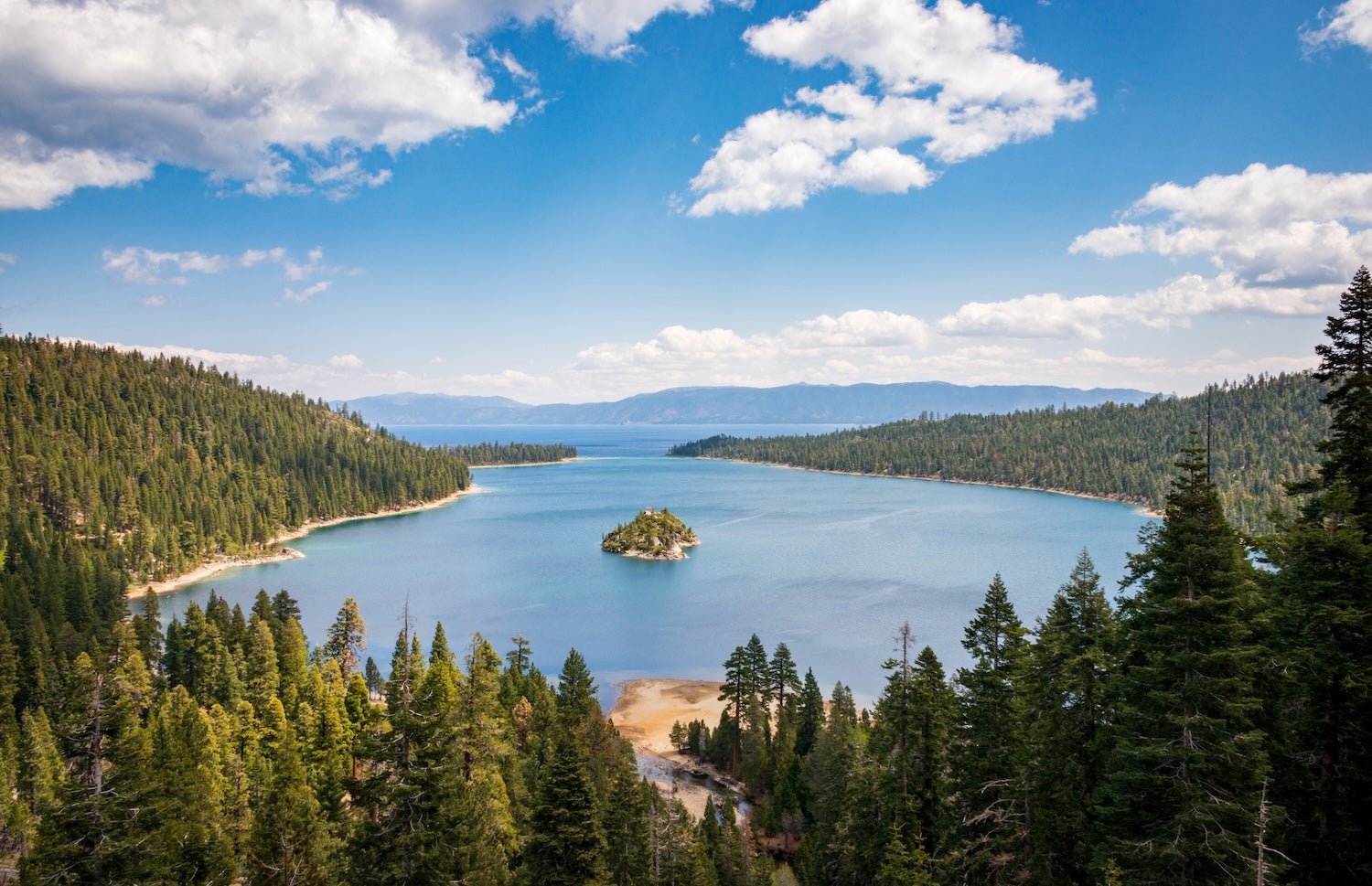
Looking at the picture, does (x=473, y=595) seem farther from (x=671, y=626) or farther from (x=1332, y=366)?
(x=1332, y=366)

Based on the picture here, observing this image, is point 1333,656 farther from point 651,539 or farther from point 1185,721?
point 651,539

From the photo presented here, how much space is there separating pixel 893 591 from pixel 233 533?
330ft

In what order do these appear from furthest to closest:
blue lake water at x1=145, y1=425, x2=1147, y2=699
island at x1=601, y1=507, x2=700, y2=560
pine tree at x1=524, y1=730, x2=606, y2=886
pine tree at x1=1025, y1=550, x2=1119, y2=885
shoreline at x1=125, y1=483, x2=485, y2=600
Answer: island at x1=601, y1=507, x2=700, y2=560
shoreline at x1=125, y1=483, x2=485, y2=600
blue lake water at x1=145, y1=425, x2=1147, y2=699
pine tree at x1=524, y1=730, x2=606, y2=886
pine tree at x1=1025, y1=550, x2=1119, y2=885

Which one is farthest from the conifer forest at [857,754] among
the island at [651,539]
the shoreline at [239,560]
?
the island at [651,539]

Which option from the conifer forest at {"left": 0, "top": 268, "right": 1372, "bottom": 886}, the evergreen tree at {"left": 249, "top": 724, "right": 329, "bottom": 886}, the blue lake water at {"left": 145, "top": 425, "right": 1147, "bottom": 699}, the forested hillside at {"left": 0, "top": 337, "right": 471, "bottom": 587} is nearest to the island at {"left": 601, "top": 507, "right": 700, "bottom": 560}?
the blue lake water at {"left": 145, "top": 425, "right": 1147, "bottom": 699}

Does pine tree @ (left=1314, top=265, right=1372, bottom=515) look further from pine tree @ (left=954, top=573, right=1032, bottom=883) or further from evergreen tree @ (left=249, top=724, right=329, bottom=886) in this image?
evergreen tree @ (left=249, top=724, right=329, bottom=886)

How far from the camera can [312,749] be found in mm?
34844

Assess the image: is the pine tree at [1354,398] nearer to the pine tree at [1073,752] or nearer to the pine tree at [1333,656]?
the pine tree at [1333,656]

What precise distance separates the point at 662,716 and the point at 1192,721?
44092mm

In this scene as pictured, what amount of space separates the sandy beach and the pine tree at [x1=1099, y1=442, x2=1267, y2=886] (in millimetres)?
28595

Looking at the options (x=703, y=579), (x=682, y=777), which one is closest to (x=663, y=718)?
(x=682, y=777)

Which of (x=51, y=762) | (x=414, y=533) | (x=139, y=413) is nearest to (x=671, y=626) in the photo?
(x=51, y=762)

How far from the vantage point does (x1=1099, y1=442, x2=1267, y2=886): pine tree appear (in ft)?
42.5

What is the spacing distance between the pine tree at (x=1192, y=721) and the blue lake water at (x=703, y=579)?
3578cm
